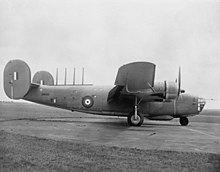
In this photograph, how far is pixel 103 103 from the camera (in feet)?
58.3

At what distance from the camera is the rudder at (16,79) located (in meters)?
16.2

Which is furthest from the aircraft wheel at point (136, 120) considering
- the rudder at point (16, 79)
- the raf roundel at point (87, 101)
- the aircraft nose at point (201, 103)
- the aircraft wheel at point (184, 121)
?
the rudder at point (16, 79)

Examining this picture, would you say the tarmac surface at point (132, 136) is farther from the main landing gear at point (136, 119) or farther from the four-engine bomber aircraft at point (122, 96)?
the four-engine bomber aircraft at point (122, 96)

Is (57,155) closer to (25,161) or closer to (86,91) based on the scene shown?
(25,161)

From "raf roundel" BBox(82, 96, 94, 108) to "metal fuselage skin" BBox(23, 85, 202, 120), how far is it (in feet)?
0.47

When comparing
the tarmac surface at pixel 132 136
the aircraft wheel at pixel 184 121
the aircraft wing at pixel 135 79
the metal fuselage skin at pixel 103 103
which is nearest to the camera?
the tarmac surface at pixel 132 136

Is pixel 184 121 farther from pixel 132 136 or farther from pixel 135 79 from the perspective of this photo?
pixel 132 136

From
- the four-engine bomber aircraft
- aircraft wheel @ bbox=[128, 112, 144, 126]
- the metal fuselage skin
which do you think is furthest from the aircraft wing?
the metal fuselage skin

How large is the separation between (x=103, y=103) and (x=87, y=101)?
44.4 inches

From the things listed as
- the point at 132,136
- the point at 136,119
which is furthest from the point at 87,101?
the point at 132,136

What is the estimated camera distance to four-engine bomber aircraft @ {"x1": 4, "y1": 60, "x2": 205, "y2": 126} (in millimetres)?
14938

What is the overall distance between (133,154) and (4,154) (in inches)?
116

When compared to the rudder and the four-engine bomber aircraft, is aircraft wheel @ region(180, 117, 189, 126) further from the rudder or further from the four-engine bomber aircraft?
the rudder

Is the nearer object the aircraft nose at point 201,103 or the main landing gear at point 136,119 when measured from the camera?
the main landing gear at point 136,119
